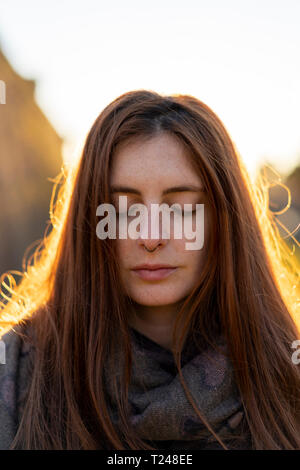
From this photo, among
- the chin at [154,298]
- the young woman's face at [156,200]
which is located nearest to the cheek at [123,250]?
the young woman's face at [156,200]

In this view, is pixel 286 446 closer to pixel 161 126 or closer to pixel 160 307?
pixel 160 307

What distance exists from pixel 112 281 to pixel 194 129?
0.79m

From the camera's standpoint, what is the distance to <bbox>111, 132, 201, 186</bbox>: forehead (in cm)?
203

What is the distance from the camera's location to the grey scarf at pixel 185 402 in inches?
78.6

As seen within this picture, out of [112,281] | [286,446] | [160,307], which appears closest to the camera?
[286,446]

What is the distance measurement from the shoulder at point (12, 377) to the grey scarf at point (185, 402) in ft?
1.33

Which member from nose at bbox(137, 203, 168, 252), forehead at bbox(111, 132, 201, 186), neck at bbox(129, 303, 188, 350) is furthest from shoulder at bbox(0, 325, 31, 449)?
forehead at bbox(111, 132, 201, 186)

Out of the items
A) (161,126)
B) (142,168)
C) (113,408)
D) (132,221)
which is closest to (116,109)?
(161,126)

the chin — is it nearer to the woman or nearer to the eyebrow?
the woman

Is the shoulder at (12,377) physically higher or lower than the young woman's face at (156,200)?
lower

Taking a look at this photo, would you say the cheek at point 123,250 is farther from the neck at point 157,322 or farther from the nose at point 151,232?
the neck at point 157,322

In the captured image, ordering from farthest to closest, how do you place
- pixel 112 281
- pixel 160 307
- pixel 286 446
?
pixel 160 307, pixel 112 281, pixel 286 446

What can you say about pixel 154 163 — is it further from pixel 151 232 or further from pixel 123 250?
pixel 123 250
